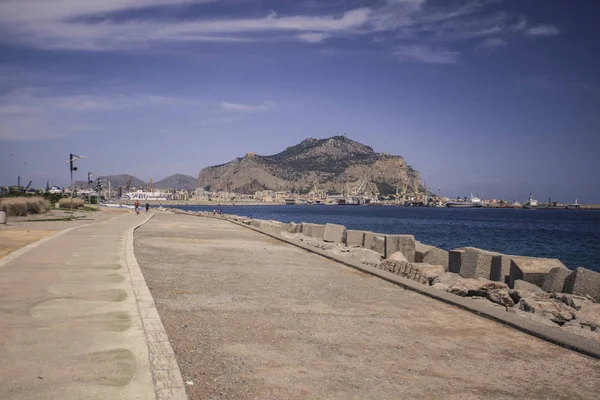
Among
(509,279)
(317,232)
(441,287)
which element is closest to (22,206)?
(317,232)

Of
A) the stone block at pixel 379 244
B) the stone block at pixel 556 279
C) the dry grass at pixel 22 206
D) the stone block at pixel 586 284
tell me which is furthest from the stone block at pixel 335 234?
the dry grass at pixel 22 206

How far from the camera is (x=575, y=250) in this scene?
37.8 metres

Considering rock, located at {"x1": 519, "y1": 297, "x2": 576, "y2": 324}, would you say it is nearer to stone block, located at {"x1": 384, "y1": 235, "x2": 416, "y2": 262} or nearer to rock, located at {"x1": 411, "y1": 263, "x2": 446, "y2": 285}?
rock, located at {"x1": 411, "y1": 263, "x2": 446, "y2": 285}

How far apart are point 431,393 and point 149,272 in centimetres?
728

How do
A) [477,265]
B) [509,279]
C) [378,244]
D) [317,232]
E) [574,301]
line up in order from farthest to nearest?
[317,232]
[378,244]
[477,265]
[509,279]
[574,301]

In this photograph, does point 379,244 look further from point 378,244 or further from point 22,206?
point 22,206

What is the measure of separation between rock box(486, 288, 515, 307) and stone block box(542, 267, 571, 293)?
9.51ft

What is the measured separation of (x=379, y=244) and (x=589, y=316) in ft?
35.6

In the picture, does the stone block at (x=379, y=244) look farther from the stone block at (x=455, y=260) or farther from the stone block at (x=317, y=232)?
the stone block at (x=317, y=232)

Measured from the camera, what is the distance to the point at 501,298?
32.5ft

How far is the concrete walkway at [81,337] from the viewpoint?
13.5 feet

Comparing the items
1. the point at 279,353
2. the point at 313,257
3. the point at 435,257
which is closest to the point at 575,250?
the point at 435,257

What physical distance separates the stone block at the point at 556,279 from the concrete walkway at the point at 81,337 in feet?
31.3

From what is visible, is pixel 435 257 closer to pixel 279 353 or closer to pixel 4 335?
pixel 279 353
